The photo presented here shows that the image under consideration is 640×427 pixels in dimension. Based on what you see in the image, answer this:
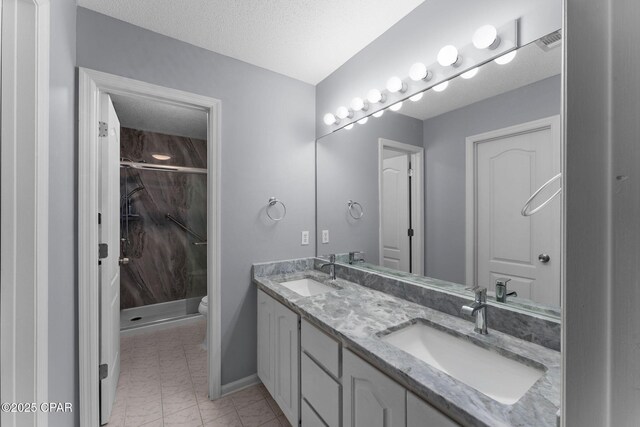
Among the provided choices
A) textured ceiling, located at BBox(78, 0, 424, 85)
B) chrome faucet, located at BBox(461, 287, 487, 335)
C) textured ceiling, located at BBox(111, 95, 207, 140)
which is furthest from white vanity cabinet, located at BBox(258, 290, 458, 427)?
textured ceiling, located at BBox(111, 95, 207, 140)

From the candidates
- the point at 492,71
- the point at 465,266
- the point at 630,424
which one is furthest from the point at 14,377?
the point at 492,71

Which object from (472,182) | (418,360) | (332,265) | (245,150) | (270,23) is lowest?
(418,360)

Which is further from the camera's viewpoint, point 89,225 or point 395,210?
point 395,210

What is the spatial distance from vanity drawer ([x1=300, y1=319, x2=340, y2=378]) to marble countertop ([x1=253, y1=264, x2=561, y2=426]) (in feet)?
0.15

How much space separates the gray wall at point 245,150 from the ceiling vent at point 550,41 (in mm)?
1576

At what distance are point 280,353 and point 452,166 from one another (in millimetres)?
1430

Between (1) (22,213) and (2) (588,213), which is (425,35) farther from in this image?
(1) (22,213)

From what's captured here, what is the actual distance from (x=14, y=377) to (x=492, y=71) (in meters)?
1.98

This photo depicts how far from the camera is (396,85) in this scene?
5.09 feet

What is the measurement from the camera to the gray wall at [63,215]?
3.31ft

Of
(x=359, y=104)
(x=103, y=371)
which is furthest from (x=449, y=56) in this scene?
(x=103, y=371)

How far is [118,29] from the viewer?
1582 millimetres

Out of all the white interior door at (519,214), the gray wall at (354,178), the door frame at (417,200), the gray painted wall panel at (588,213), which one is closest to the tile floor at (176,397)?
the gray wall at (354,178)

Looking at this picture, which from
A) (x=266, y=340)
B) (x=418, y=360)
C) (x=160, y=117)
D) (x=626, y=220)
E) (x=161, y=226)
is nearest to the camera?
(x=626, y=220)
